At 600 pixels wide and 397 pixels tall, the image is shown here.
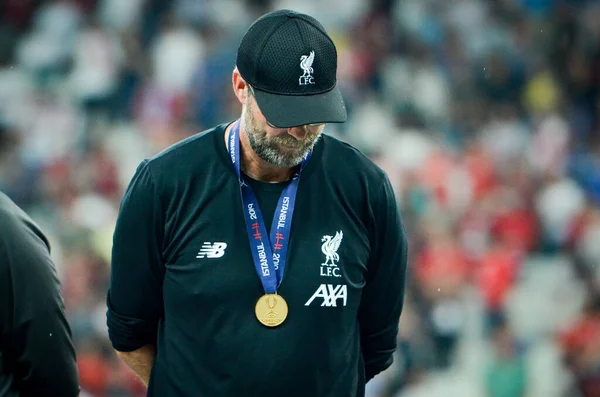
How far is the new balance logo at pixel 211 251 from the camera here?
303 centimetres

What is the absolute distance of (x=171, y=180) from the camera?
307 cm

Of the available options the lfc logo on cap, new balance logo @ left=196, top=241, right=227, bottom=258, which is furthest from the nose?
new balance logo @ left=196, top=241, right=227, bottom=258

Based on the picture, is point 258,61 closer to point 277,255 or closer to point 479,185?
point 277,255

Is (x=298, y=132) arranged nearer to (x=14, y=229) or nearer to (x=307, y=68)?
(x=307, y=68)

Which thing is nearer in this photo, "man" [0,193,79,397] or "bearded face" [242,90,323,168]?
"man" [0,193,79,397]

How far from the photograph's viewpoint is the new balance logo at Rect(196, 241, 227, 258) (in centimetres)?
303

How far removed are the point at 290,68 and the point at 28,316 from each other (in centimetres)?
95

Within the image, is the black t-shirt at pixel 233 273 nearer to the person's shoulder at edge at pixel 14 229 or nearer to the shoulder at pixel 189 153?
the shoulder at pixel 189 153

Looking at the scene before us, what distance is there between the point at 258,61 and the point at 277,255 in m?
0.53

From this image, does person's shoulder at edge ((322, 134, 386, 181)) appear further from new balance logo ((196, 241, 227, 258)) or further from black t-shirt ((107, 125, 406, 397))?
new balance logo ((196, 241, 227, 258))

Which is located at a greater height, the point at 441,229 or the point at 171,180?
the point at 171,180

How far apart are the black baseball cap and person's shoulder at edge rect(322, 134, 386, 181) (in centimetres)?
23

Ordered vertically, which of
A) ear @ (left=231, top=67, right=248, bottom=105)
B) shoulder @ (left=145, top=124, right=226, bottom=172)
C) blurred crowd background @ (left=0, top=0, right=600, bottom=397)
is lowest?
blurred crowd background @ (left=0, top=0, right=600, bottom=397)

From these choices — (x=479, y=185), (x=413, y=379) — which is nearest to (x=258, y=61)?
(x=413, y=379)
